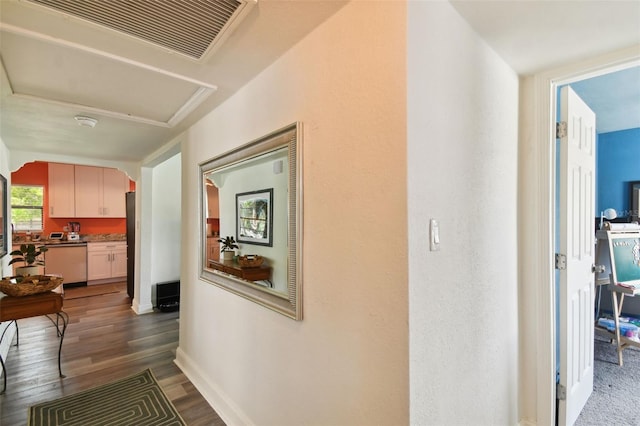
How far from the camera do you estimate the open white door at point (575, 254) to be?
5.85ft

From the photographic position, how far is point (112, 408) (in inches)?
86.0

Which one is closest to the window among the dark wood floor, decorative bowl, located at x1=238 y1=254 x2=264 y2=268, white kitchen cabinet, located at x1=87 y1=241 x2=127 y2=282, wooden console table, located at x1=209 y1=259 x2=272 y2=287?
white kitchen cabinet, located at x1=87 y1=241 x2=127 y2=282

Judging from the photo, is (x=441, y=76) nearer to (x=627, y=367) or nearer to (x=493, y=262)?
(x=493, y=262)

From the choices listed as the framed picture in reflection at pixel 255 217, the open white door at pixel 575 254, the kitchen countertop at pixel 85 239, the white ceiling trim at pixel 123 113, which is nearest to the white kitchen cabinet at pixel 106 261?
the kitchen countertop at pixel 85 239

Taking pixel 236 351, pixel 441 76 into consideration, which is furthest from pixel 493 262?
pixel 236 351

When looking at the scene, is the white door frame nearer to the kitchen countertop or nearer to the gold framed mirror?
the gold framed mirror

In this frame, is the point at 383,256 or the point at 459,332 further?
the point at 459,332

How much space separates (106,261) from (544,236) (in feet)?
23.5

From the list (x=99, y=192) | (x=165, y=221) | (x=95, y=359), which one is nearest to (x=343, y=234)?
(x=95, y=359)

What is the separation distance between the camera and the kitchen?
563cm

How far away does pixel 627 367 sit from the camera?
257 cm

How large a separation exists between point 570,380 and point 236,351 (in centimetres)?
208

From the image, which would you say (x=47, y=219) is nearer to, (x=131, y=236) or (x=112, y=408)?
(x=131, y=236)

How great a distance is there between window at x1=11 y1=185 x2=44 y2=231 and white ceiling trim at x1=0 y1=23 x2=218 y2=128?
501cm
